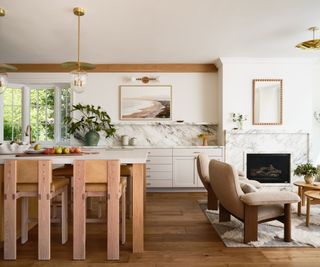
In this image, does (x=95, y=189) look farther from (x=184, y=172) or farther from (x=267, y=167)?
(x=267, y=167)

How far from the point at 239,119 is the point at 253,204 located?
3.04 metres

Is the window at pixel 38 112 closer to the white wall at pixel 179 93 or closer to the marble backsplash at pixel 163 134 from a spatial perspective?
the white wall at pixel 179 93

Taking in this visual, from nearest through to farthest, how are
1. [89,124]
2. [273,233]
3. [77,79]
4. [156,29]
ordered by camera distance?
[273,233] < [77,79] < [156,29] < [89,124]

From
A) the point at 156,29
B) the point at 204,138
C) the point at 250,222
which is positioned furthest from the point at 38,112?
the point at 250,222

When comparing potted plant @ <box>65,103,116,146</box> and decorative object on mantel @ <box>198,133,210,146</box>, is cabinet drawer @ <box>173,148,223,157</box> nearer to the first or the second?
decorative object on mantel @ <box>198,133,210,146</box>

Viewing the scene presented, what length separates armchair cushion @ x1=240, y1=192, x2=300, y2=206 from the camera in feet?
8.77

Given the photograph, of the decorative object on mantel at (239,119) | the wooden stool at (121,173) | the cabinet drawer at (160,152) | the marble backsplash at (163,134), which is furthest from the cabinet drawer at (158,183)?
the decorative object on mantel at (239,119)

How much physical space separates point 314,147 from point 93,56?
505 cm

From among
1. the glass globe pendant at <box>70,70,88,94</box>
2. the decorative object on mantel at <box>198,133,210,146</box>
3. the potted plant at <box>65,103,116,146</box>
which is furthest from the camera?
the decorative object on mantel at <box>198,133,210,146</box>

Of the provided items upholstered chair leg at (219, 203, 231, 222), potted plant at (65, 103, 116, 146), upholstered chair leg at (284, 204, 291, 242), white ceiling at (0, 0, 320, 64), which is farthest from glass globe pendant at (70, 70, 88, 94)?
upholstered chair leg at (284, 204, 291, 242)

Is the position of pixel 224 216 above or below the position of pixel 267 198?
below

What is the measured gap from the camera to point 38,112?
5980 millimetres

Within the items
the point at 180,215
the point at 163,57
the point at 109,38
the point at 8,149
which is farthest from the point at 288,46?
the point at 8,149

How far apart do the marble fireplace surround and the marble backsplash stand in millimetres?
581
